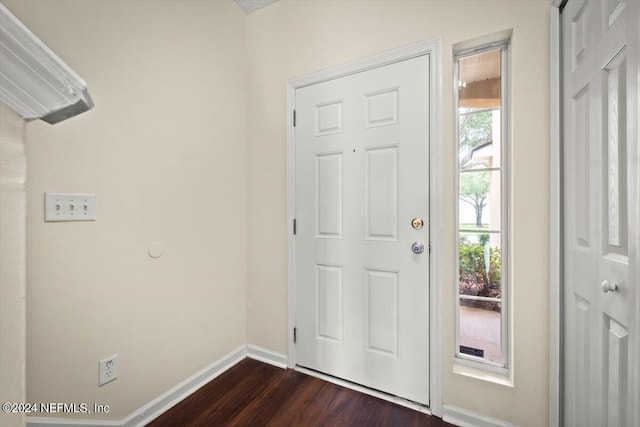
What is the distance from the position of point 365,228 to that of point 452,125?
0.75 metres

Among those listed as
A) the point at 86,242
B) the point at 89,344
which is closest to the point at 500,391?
the point at 89,344

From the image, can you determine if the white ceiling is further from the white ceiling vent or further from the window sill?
the window sill

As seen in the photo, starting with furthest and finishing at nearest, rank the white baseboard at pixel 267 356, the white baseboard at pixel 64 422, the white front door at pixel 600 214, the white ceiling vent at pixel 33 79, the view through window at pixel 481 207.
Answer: the white baseboard at pixel 267 356 → the view through window at pixel 481 207 → the white baseboard at pixel 64 422 → the white front door at pixel 600 214 → the white ceiling vent at pixel 33 79

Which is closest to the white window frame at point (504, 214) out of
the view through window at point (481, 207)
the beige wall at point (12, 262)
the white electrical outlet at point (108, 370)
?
the view through window at point (481, 207)

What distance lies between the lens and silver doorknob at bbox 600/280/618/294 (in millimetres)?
850

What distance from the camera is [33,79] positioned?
53 cm

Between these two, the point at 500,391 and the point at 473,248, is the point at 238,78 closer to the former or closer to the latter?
the point at 473,248

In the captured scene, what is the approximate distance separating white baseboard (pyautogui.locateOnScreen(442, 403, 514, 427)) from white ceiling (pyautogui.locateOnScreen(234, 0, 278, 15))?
2.85 meters

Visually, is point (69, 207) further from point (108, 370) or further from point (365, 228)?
point (365, 228)

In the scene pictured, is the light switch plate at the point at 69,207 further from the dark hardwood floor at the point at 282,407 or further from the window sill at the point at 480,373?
the window sill at the point at 480,373

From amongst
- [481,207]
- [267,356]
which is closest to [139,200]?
[267,356]

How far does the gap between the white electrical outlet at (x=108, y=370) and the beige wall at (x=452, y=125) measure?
3.12 feet

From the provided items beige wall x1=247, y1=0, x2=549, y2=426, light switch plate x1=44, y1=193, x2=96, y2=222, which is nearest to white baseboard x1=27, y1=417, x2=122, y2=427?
light switch plate x1=44, y1=193, x2=96, y2=222

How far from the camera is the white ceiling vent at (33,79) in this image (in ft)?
1.60
